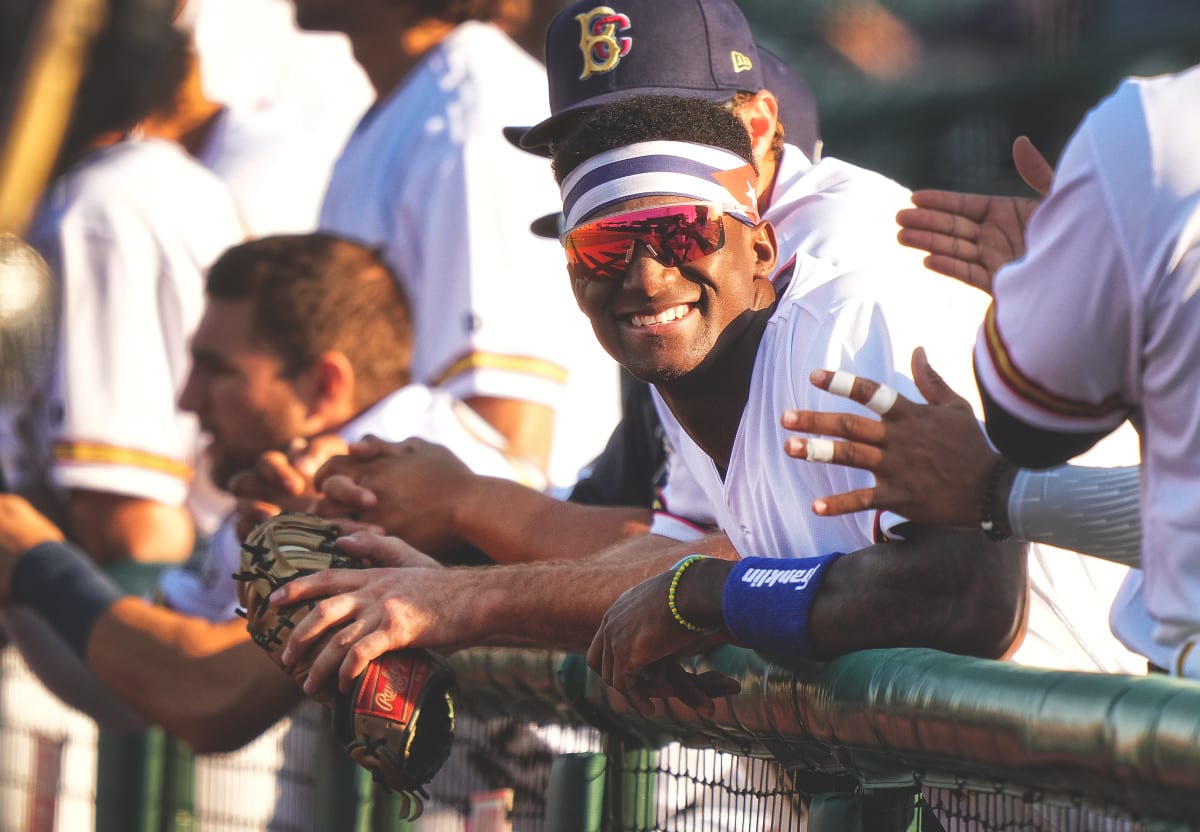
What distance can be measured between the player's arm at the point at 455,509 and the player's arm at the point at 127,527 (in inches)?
83.9

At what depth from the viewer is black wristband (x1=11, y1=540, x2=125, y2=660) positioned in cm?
379

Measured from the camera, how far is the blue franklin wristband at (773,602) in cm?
192

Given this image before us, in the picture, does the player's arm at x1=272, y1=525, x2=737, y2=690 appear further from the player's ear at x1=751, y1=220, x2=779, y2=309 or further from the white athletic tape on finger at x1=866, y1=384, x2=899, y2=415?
the white athletic tape on finger at x1=866, y1=384, x2=899, y2=415

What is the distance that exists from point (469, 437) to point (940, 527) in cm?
195

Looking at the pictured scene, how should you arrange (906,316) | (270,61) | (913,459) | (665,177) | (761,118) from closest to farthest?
1. (913,459)
2. (906,316)
3. (665,177)
4. (761,118)
5. (270,61)

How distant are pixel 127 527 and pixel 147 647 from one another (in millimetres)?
1666

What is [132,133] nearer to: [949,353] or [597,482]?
[597,482]

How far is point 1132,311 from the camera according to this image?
1.57 metres

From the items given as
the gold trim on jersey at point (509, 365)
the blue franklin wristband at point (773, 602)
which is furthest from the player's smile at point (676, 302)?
the gold trim on jersey at point (509, 365)

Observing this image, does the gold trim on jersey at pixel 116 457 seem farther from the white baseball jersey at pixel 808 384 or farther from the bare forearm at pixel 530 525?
the white baseball jersey at pixel 808 384

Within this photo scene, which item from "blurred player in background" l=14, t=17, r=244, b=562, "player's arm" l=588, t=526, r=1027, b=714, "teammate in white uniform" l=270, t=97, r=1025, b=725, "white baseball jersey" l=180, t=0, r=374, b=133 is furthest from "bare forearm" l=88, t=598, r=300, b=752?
"white baseball jersey" l=180, t=0, r=374, b=133

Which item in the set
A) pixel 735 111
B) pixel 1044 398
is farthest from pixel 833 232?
pixel 1044 398

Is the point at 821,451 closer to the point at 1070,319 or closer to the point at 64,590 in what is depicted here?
the point at 1070,319

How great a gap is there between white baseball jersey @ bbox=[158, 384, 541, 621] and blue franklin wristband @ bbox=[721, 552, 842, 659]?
5.56ft
